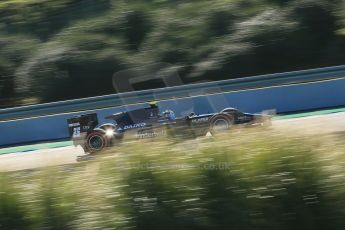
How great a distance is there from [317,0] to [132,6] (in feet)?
20.2

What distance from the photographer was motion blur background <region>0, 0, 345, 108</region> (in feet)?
64.4

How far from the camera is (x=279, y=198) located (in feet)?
13.6

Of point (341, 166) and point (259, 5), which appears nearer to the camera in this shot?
point (341, 166)

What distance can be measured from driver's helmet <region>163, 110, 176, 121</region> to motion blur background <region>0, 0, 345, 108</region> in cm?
846

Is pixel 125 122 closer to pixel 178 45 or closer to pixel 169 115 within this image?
pixel 169 115

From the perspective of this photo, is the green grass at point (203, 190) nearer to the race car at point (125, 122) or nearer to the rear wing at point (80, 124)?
the race car at point (125, 122)

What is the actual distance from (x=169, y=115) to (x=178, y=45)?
10212mm

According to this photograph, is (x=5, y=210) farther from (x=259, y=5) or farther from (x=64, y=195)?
(x=259, y=5)

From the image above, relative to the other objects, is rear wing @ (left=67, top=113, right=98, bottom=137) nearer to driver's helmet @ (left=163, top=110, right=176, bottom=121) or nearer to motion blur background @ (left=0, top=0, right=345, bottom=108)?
driver's helmet @ (left=163, top=110, right=176, bottom=121)

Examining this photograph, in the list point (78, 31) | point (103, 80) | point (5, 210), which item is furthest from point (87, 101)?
point (5, 210)

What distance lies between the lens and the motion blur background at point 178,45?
64.4 ft

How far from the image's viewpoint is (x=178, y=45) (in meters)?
20.6

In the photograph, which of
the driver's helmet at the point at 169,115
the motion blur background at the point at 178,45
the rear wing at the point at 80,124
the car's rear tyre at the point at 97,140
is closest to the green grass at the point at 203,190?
the driver's helmet at the point at 169,115

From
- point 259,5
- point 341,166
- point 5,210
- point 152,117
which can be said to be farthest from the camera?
point 259,5
